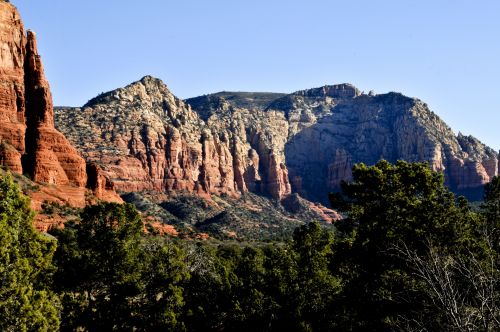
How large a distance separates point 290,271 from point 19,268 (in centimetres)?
2206

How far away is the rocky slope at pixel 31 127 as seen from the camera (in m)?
99.2

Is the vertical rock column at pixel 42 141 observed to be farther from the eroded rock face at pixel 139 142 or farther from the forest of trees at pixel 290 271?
the forest of trees at pixel 290 271

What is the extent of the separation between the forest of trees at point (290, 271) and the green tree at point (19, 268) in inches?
2.2

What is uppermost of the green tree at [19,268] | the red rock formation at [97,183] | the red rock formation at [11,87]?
the red rock formation at [11,87]

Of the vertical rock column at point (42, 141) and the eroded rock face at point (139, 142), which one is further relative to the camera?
the eroded rock face at point (139, 142)

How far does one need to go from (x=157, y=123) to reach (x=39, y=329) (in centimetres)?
16412

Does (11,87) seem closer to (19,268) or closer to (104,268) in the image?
(104,268)

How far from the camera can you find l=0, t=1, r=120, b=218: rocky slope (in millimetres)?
99250

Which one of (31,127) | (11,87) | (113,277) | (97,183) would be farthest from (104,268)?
(11,87)

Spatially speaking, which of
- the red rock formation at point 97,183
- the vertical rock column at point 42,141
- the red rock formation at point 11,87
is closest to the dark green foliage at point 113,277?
the red rock formation at point 11,87

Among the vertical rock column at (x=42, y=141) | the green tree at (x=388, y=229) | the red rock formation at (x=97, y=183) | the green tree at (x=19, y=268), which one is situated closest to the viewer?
the green tree at (x=19, y=268)

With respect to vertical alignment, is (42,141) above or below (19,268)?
above

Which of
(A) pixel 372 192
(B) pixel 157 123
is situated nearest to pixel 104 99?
(B) pixel 157 123

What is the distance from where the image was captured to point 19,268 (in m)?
22.5
